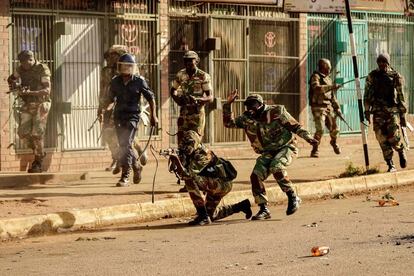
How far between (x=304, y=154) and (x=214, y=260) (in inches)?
464

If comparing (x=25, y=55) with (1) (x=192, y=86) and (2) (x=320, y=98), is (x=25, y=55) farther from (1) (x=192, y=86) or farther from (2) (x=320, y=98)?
(2) (x=320, y=98)

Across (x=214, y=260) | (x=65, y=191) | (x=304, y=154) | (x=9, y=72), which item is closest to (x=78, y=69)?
(x=9, y=72)

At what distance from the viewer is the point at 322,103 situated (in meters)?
19.3

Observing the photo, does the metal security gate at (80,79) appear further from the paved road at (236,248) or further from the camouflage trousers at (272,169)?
the camouflage trousers at (272,169)

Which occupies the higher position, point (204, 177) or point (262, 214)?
point (204, 177)

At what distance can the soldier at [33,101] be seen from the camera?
15719mm

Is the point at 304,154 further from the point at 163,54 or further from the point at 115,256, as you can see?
the point at 115,256

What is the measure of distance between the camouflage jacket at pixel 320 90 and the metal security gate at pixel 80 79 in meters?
3.91

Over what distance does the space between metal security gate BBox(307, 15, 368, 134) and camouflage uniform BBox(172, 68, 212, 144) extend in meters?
8.38

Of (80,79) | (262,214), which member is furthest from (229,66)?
(262,214)

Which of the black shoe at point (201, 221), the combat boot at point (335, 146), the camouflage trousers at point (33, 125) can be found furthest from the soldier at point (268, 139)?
the combat boot at point (335, 146)

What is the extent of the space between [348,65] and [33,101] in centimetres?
900

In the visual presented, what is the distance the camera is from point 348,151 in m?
21.4

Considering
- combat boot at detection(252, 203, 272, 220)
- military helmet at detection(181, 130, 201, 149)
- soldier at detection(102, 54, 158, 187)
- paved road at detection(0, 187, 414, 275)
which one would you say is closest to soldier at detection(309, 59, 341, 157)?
soldier at detection(102, 54, 158, 187)
